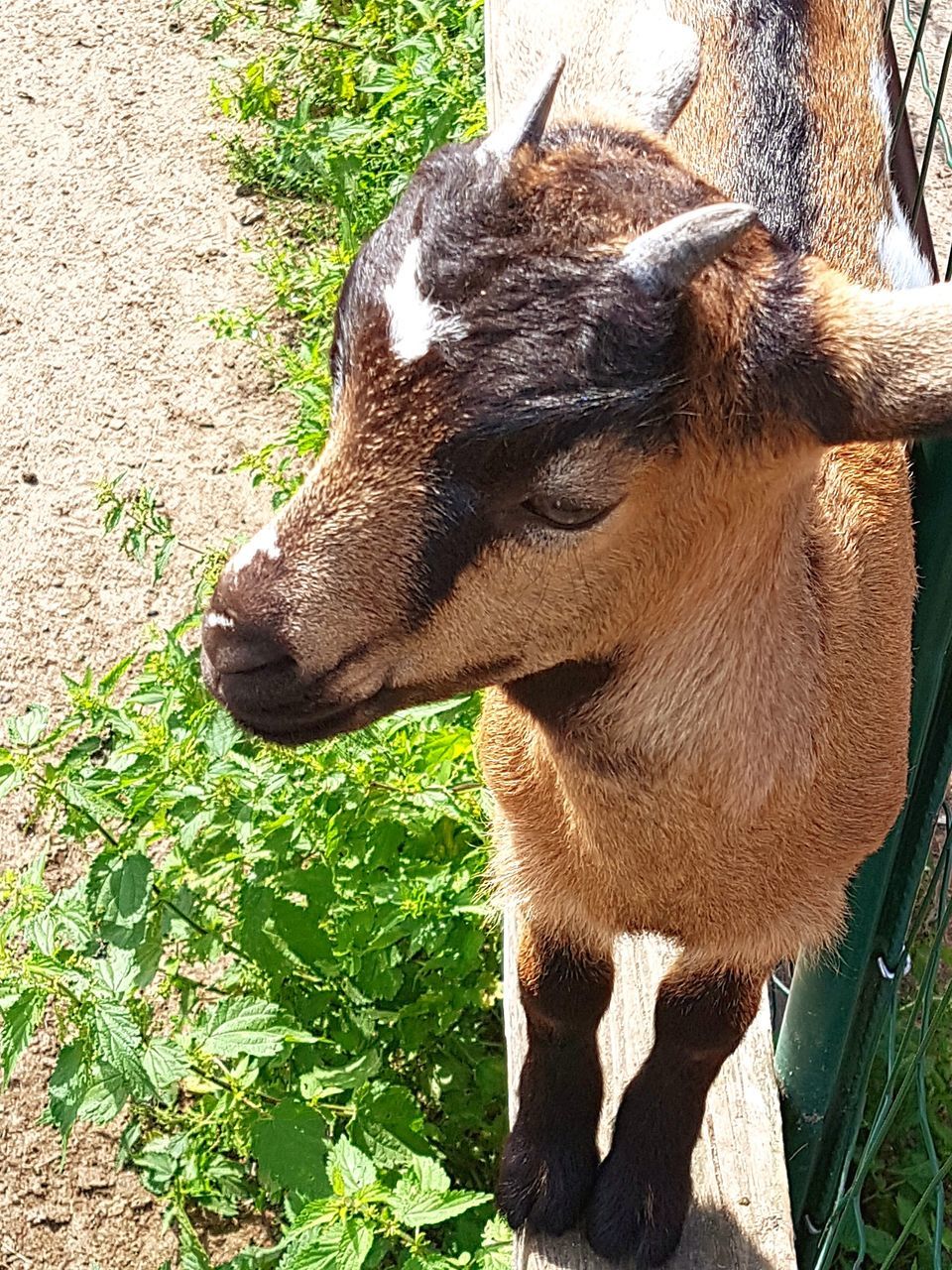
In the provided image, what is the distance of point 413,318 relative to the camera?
1.69 m

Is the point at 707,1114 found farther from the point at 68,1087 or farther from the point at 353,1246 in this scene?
the point at 68,1087

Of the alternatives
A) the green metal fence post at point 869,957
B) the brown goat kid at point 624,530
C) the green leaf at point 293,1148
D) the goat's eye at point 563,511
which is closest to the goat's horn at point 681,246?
the brown goat kid at point 624,530

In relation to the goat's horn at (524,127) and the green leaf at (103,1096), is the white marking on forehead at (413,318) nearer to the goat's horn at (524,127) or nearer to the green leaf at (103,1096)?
the goat's horn at (524,127)

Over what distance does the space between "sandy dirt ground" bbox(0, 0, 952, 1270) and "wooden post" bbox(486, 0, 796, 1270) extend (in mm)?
1031

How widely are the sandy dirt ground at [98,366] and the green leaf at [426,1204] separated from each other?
947 mm

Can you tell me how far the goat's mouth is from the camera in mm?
1795

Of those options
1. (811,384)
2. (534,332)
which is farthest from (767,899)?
(534,332)

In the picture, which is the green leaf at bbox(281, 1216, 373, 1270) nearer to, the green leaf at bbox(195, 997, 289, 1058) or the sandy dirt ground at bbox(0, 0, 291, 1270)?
the green leaf at bbox(195, 997, 289, 1058)

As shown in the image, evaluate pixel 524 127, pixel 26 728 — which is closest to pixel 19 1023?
pixel 26 728

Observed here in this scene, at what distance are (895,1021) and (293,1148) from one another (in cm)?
120

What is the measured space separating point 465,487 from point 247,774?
138cm

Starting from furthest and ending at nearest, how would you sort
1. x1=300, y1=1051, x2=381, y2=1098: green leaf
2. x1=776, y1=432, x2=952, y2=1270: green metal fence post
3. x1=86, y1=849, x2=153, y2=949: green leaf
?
x1=300, y1=1051, x2=381, y2=1098: green leaf, x1=86, y1=849, x2=153, y2=949: green leaf, x1=776, y1=432, x2=952, y2=1270: green metal fence post

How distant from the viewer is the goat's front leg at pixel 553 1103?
2.64m

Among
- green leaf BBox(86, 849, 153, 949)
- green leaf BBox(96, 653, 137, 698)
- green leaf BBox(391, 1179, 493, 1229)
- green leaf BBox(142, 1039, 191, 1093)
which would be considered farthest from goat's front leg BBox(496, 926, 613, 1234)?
Answer: green leaf BBox(96, 653, 137, 698)
